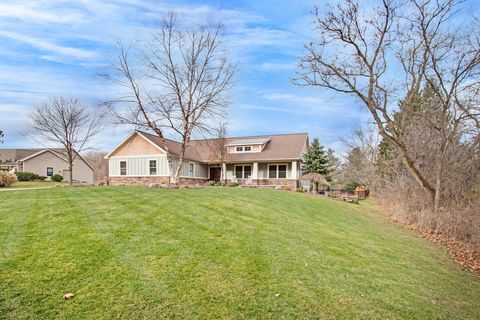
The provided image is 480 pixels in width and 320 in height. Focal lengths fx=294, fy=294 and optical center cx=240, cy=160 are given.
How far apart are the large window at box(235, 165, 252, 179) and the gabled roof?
0.97 meters

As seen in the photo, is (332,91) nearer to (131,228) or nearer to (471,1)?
(471,1)

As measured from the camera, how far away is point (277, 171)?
26484 millimetres

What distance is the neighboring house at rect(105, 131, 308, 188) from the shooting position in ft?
79.9

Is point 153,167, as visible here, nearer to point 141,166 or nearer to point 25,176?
point 141,166

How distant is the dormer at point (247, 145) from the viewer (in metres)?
27.7

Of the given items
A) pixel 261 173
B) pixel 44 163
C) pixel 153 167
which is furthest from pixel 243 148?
pixel 44 163

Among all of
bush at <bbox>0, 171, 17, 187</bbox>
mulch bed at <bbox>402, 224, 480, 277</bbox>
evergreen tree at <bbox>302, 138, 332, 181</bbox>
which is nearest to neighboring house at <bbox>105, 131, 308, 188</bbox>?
evergreen tree at <bbox>302, 138, 332, 181</bbox>

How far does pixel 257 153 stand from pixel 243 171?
2153 mm

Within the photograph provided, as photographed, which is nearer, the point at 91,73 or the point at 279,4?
the point at 279,4

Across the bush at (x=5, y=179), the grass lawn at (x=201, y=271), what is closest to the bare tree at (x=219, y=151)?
the bush at (x=5, y=179)

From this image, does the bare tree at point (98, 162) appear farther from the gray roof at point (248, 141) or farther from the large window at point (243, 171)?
the large window at point (243, 171)

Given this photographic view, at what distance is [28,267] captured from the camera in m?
4.18

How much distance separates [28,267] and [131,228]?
2.09 metres

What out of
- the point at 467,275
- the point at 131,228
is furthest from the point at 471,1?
the point at 131,228
